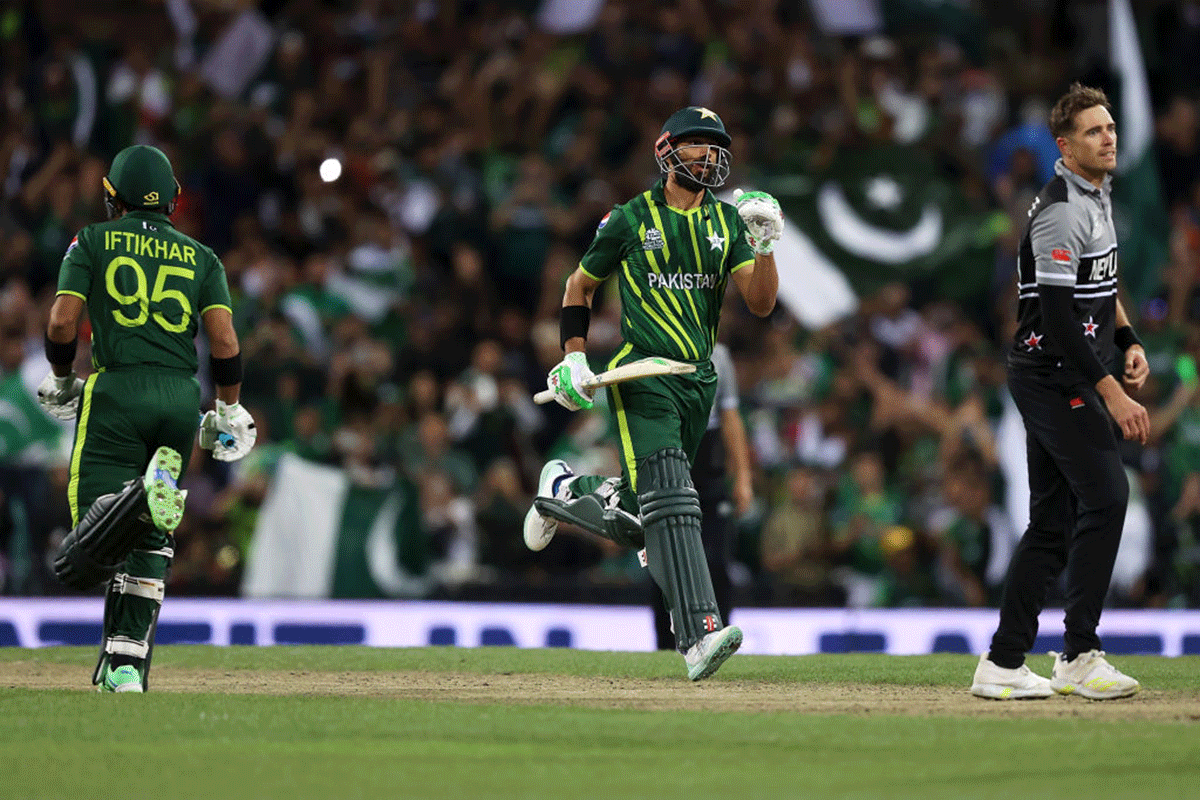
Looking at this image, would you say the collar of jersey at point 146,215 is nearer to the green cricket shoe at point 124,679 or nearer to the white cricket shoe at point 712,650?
Answer: the green cricket shoe at point 124,679

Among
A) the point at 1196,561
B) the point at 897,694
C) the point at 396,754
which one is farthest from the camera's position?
the point at 1196,561

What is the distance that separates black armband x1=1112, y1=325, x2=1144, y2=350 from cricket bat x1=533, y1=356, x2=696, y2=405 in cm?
189

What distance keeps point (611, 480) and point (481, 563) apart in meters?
5.77

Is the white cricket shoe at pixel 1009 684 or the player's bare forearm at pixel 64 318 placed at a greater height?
the player's bare forearm at pixel 64 318

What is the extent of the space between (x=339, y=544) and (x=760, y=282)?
22.6 feet

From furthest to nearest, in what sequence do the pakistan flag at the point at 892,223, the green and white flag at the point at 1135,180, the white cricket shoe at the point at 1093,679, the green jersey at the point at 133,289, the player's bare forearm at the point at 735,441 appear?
the pakistan flag at the point at 892,223 → the green and white flag at the point at 1135,180 → the player's bare forearm at the point at 735,441 → the green jersey at the point at 133,289 → the white cricket shoe at the point at 1093,679

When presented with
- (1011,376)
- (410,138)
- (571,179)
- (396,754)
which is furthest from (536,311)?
(396,754)

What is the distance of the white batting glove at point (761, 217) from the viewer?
8.34 metres

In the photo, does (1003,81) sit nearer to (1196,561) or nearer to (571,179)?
(571,179)

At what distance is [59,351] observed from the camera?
8.99 meters

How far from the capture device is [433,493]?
14.9 m

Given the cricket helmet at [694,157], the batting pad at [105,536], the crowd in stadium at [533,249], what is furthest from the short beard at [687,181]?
the crowd in stadium at [533,249]

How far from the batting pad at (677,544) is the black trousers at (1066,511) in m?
1.29

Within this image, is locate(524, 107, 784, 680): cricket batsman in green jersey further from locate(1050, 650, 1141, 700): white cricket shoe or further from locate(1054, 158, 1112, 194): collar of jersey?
locate(1050, 650, 1141, 700): white cricket shoe
